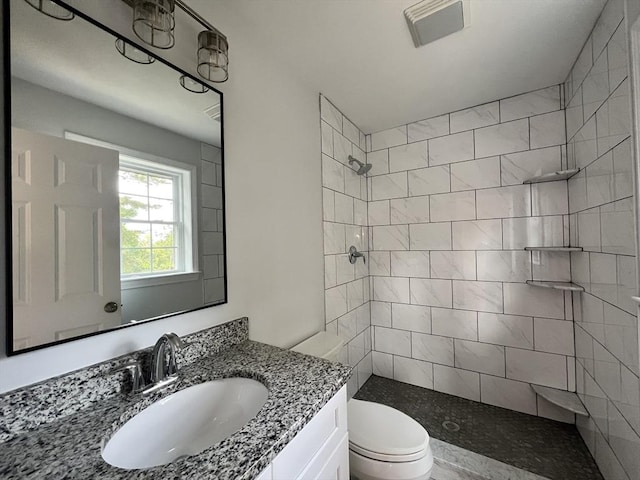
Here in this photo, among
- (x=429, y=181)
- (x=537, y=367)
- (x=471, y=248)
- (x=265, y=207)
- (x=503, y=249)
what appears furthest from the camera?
(x=429, y=181)

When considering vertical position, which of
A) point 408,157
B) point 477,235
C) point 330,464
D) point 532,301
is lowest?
point 330,464

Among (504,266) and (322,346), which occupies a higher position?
(504,266)

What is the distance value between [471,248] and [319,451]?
1821 mm

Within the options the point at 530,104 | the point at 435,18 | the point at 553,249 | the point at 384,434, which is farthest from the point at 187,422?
the point at 530,104

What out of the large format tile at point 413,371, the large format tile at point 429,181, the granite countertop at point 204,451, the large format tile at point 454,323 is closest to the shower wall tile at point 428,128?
the large format tile at point 429,181

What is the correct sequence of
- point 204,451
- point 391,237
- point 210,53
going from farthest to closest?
point 391,237, point 210,53, point 204,451

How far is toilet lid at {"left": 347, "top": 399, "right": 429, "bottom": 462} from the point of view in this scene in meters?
1.11

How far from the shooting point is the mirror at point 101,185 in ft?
2.15

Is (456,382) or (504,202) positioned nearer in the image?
(504,202)

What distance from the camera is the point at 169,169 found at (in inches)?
38.5

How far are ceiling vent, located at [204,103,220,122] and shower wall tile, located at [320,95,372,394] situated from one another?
0.84 meters

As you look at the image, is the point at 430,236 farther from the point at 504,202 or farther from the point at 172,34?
the point at 172,34

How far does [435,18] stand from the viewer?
121 centimetres

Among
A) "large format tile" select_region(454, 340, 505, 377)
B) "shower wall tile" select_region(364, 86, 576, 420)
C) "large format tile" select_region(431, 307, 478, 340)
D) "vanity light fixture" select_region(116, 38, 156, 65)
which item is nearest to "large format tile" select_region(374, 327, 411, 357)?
"shower wall tile" select_region(364, 86, 576, 420)
